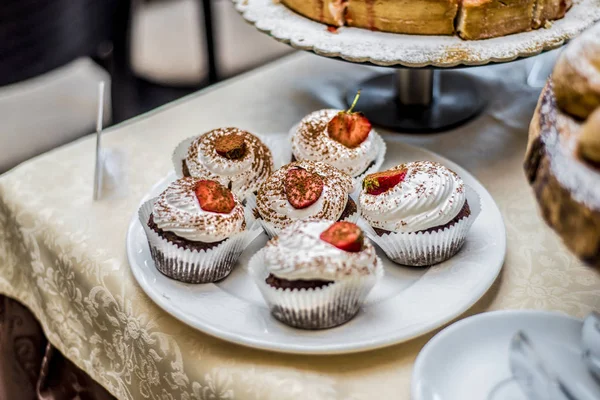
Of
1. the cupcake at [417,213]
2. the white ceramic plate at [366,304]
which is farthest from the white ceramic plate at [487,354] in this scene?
the cupcake at [417,213]

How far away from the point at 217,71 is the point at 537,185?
7.73 ft

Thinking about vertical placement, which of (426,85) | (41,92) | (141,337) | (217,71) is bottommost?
(217,71)

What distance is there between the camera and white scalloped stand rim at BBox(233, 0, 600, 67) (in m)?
1.12

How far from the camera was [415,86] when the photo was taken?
4.61ft

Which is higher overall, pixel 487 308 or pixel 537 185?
pixel 537 185

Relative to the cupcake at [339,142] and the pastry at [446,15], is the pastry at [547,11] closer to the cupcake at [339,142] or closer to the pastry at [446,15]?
the pastry at [446,15]

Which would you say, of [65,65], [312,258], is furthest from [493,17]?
[65,65]

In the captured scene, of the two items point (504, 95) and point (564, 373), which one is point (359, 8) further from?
point (564, 373)

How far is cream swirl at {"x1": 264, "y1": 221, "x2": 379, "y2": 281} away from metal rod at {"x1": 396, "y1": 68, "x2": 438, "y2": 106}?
0.64 metres

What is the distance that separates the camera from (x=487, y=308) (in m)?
0.92

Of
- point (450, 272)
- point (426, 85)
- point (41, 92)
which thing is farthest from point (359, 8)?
point (41, 92)

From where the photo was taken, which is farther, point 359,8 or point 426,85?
point 426,85

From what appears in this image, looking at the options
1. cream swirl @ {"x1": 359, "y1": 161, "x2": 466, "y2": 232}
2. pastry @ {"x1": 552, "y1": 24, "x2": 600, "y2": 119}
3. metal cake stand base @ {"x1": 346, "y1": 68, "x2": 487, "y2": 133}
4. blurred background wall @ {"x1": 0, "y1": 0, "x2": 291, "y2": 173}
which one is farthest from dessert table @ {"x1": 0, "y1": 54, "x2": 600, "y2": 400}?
blurred background wall @ {"x1": 0, "y1": 0, "x2": 291, "y2": 173}

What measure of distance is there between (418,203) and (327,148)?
0.81ft
